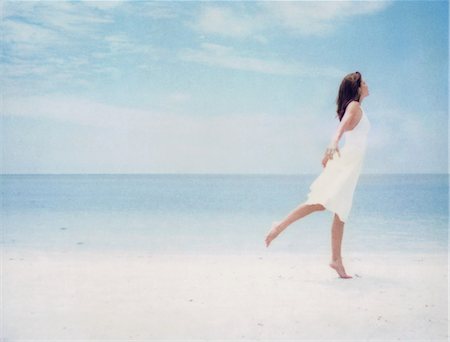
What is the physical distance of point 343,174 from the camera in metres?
3.14

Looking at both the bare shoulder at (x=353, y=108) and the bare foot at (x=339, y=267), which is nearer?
the bare shoulder at (x=353, y=108)

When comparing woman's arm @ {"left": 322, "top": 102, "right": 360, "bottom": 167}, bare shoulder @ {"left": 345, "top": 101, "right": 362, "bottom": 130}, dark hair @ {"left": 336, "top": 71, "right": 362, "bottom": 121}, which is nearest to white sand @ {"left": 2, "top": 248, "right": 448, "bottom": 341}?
woman's arm @ {"left": 322, "top": 102, "right": 360, "bottom": 167}

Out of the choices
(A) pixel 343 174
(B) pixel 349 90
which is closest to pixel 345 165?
(A) pixel 343 174

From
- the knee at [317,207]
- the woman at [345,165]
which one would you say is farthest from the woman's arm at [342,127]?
the knee at [317,207]

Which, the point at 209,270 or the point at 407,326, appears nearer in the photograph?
the point at 407,326

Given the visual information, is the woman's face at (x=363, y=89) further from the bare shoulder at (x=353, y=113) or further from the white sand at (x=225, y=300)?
the white sand at (x=225, y=300)

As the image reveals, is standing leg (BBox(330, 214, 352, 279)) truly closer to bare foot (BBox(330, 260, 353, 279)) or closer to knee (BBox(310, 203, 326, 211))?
bare foot (BBox(330, 260, 353, 279))

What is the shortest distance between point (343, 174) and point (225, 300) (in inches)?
41.9

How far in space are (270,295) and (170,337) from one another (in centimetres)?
75

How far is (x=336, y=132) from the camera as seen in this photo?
3051 mm

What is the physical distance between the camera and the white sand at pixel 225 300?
2.45 meters

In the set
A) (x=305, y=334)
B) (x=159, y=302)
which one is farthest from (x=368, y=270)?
(x=159, y=302)

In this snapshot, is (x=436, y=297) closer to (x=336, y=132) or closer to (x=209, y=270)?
(x=336, y=132)

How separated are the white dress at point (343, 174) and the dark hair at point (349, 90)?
13 centimetres
